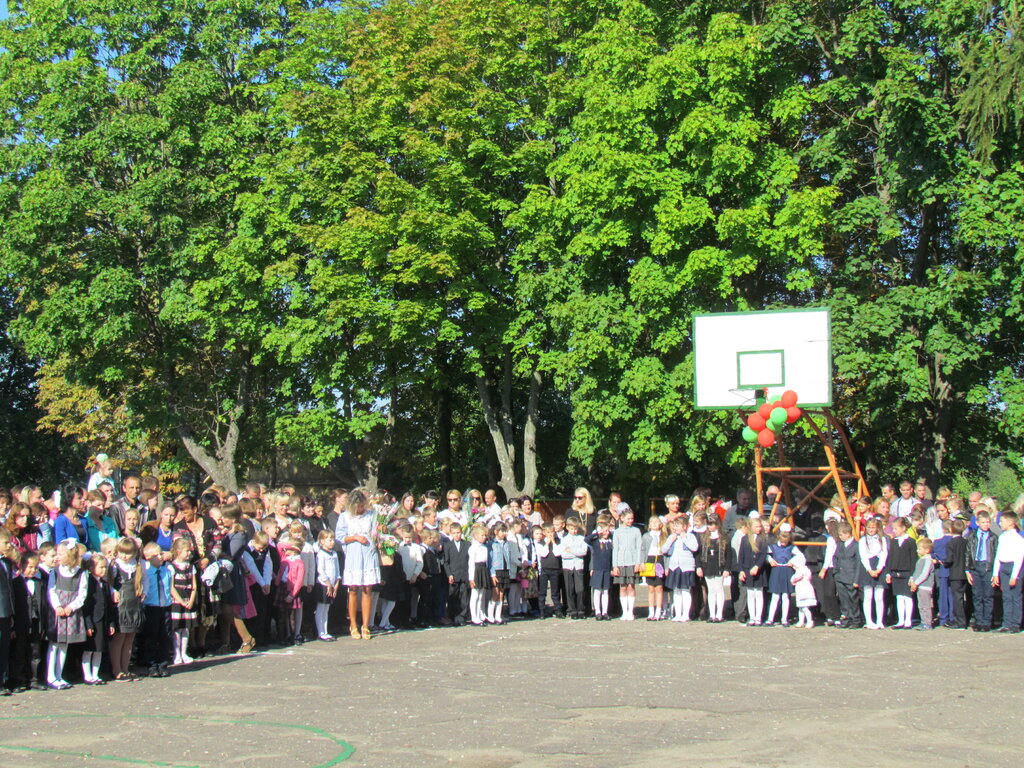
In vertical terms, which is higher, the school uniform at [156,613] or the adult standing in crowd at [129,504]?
the adult standing in crowd at [129,504]

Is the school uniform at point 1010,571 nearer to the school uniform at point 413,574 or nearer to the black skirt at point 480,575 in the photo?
the black skirt at point 480,575

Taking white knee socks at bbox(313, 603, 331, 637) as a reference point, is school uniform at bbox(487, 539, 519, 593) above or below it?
above

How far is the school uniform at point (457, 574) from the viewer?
17.3 m

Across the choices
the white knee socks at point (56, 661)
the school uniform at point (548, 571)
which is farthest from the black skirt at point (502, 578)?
the white knee socks at point (56, 661)

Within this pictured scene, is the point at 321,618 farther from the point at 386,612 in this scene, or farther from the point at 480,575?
the point at 480,575

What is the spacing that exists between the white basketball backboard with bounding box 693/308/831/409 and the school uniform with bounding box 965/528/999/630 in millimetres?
4150

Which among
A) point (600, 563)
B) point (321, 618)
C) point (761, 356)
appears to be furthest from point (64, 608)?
point (761, 356)

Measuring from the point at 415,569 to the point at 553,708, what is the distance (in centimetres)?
695

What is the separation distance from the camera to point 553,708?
988 cm

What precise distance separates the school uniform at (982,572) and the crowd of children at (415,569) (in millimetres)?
25

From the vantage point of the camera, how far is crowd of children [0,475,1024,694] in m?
11.7

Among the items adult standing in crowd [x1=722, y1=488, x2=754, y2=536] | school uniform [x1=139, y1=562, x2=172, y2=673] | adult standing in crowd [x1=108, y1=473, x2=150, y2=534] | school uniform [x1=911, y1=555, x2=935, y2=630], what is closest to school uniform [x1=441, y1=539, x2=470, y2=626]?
adult standing in crowd [x1=722, y1=488, x2=754, y2=536]

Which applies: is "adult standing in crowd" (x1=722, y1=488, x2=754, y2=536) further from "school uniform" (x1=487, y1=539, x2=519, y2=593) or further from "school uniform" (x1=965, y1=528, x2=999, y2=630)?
"school uniform" (x1=965, y1=528, x2=999, y2=630)

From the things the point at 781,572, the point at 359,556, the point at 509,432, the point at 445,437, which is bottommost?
the point at 781,572
